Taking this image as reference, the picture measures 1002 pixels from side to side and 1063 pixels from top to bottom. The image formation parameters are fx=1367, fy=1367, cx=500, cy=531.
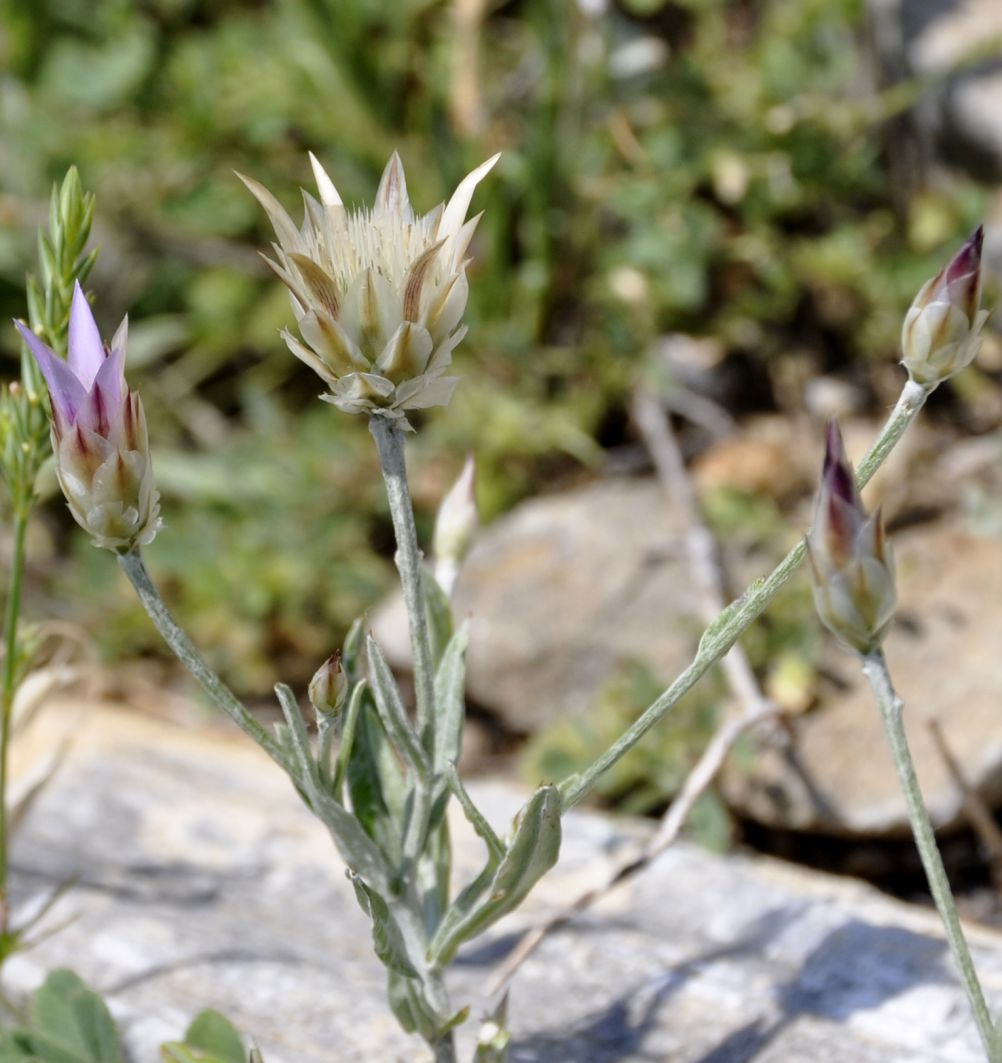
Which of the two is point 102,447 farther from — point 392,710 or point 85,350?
point 392,710

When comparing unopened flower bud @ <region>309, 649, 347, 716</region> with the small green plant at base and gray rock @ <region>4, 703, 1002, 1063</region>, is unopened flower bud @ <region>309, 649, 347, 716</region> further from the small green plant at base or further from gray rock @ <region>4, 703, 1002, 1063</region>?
gray rock @ <region>4, 703, 1002, 1063</region>

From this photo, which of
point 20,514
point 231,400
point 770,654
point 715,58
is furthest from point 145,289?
point 20,514

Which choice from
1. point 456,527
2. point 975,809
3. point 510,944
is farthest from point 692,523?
point 456,527

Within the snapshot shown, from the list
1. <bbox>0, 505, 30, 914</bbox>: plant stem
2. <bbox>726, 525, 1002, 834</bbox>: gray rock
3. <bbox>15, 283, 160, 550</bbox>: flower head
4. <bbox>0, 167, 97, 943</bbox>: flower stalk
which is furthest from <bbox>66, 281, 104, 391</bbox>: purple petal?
<bbox>726, 525, 1002, 834</bbox>: gray rock

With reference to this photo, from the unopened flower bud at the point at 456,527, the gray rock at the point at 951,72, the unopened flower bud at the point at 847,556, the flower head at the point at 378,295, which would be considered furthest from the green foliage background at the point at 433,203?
the unopened flower bud at the point at 847,556

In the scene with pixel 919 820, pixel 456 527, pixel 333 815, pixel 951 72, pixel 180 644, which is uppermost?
pixel 951 72

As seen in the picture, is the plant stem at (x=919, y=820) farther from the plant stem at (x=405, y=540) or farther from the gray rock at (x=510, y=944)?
the gray rock at (x=510, y=944)
